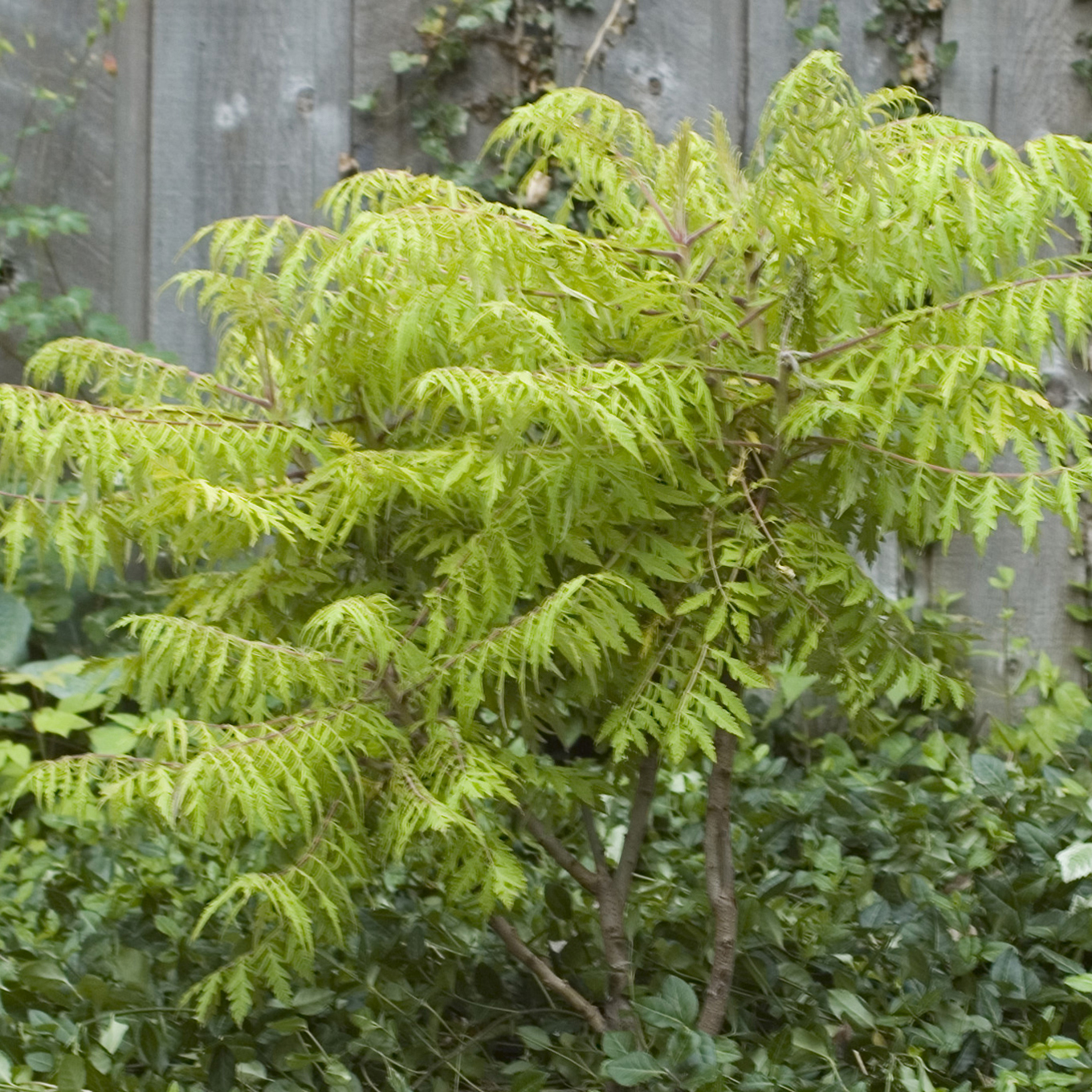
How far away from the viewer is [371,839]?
1913mm

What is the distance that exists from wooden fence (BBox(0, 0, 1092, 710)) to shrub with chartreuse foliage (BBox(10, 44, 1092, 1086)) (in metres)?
1.76

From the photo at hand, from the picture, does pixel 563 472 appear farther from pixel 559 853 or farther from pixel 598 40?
pixel 598 40

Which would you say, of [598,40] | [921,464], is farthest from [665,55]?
[921,464]

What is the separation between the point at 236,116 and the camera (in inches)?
146

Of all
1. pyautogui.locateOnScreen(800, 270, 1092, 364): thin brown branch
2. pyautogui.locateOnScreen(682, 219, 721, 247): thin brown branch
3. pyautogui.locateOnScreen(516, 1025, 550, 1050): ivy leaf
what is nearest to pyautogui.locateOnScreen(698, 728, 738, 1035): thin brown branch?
pyautogui.locateOnScreen(516, 1025, 550, 1050): ivy leaf

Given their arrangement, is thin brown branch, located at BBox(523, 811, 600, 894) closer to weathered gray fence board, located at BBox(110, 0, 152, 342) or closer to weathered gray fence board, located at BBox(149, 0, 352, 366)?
weathered gray fence board, located at BBox(149, 0, 352, 366)

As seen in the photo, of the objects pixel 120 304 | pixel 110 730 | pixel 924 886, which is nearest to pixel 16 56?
pixel 120 304

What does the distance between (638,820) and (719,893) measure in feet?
0.58

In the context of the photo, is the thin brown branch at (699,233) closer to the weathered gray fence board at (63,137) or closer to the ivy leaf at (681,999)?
the ivy leaf at (681,999)

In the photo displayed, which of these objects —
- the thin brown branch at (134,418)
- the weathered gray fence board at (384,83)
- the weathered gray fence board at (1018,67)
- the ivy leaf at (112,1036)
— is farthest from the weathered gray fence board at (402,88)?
the ivy leaf at (112,1036)

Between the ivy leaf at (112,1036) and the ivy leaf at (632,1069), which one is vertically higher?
the ivy leaf at (632,1069)

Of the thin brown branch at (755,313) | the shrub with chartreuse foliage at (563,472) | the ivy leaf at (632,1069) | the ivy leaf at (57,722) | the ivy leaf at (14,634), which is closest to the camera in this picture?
the shrub with chartreuse foliage at (563,472)

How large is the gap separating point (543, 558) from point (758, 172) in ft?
2.12

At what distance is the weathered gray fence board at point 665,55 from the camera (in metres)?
3.71
